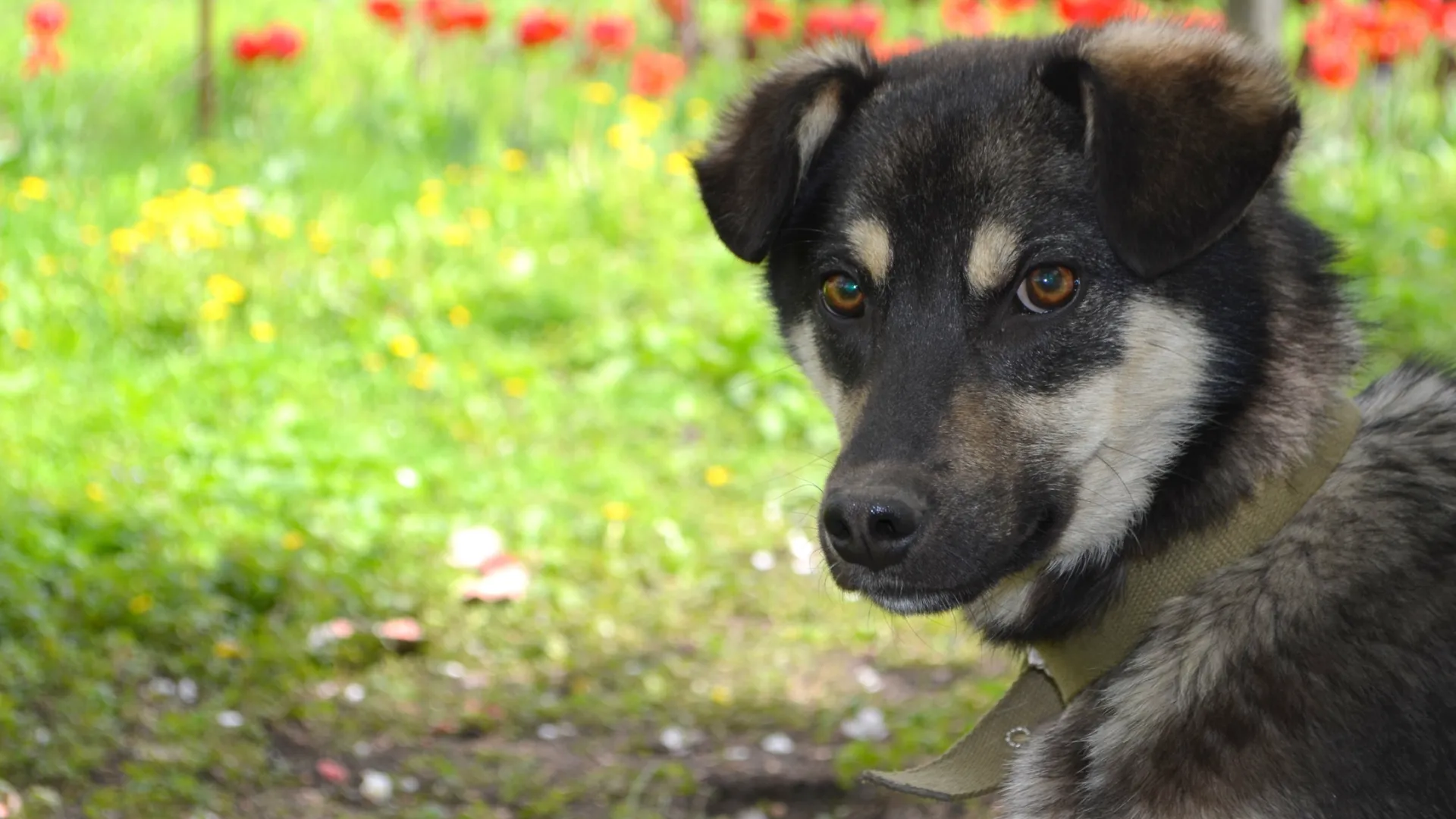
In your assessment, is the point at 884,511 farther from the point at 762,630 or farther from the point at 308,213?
the point at 308,213

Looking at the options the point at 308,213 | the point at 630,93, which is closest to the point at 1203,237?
the point at 308,213

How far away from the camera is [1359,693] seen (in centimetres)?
246

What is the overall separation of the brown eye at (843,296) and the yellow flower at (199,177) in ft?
16.6

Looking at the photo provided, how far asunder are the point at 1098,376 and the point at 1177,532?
308 millimetres

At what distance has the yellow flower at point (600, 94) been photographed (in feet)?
29.6

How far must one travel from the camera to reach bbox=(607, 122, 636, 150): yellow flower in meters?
8.66

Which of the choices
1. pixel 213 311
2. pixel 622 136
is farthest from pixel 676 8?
pixel 213 311

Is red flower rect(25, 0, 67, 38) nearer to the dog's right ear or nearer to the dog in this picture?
the dog's right ear

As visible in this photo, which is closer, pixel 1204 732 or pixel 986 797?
pixel 1204 732

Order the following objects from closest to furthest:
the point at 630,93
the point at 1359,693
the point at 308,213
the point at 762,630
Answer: the point at 1359,693
the point at 762,630
the point at 308,213
the point at 630,93

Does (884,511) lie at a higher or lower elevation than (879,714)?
higher

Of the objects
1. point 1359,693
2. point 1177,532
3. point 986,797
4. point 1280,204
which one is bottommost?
point 986,797

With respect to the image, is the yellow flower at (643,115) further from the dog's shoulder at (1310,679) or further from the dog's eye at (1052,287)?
the dog's shoulder at (1310,679)

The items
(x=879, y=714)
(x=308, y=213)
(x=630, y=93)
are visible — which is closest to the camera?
(x=879, y=714)
